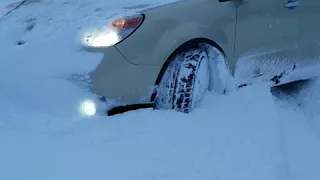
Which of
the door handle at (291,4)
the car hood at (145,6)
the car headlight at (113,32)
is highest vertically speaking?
the car hood at (145,6)

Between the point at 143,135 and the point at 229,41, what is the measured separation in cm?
138

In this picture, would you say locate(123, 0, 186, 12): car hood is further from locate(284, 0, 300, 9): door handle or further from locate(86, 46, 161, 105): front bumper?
locate(284, 0, 300, 9): door handle

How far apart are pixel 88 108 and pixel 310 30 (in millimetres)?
2627

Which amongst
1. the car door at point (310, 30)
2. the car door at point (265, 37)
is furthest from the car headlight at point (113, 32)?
the car door at point (310, 30)

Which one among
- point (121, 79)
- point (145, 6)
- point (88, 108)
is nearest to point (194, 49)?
point (145, 6)

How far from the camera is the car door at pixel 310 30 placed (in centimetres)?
495

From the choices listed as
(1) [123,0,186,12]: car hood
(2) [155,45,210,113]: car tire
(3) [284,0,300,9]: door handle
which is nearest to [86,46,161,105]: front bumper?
(2) [155,45,210,113]: car tire

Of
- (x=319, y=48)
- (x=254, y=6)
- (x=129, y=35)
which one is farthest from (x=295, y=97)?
(x=129, y=35)

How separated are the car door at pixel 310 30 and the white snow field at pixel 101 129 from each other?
1003 mm

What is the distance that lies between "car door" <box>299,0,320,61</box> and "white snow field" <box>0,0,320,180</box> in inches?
39.5

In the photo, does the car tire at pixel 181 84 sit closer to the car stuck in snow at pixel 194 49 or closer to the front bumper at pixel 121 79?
the car stuck in snow at pixel 194 49

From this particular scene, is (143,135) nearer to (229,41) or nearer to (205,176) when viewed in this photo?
(205,176)

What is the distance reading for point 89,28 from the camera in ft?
11.9

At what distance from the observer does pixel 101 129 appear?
3.32 metres
